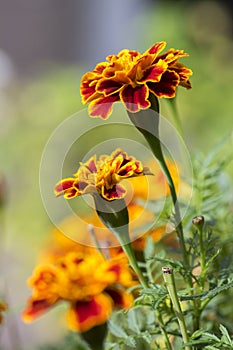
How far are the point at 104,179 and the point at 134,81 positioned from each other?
70 millimetres

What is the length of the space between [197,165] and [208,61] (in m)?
1.97

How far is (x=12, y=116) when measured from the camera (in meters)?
2.64

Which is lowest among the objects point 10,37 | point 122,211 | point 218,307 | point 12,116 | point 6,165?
point 218,307

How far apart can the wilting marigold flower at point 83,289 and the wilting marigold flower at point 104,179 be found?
0.45 feet

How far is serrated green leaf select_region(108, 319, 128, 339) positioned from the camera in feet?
1.94

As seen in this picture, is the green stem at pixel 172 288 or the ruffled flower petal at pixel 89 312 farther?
the ruffled flower petal at pixel 89 312

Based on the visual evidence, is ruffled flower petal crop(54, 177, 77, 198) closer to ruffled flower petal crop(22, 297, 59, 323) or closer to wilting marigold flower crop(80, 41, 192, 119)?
wilting marigold flower crop(80, 41, 192, 119)

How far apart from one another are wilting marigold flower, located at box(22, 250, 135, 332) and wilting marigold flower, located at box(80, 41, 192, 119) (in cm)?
18

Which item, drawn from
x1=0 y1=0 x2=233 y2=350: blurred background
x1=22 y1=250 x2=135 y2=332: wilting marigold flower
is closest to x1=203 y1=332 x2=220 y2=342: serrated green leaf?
x1=22 y1=250 x2=135 y2=332: wilting marigold flower

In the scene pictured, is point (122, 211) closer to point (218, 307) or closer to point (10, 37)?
point (218, 307)

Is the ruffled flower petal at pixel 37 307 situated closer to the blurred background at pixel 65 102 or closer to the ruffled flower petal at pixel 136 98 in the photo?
the ruffled flower petal at pixel 136 98

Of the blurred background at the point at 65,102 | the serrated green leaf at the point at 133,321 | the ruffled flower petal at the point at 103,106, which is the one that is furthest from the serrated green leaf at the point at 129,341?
the blurred background at the point at 65,102

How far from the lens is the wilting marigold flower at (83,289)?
62 centimetres

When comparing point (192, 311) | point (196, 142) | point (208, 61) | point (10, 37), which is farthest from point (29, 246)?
point (10, 37)
